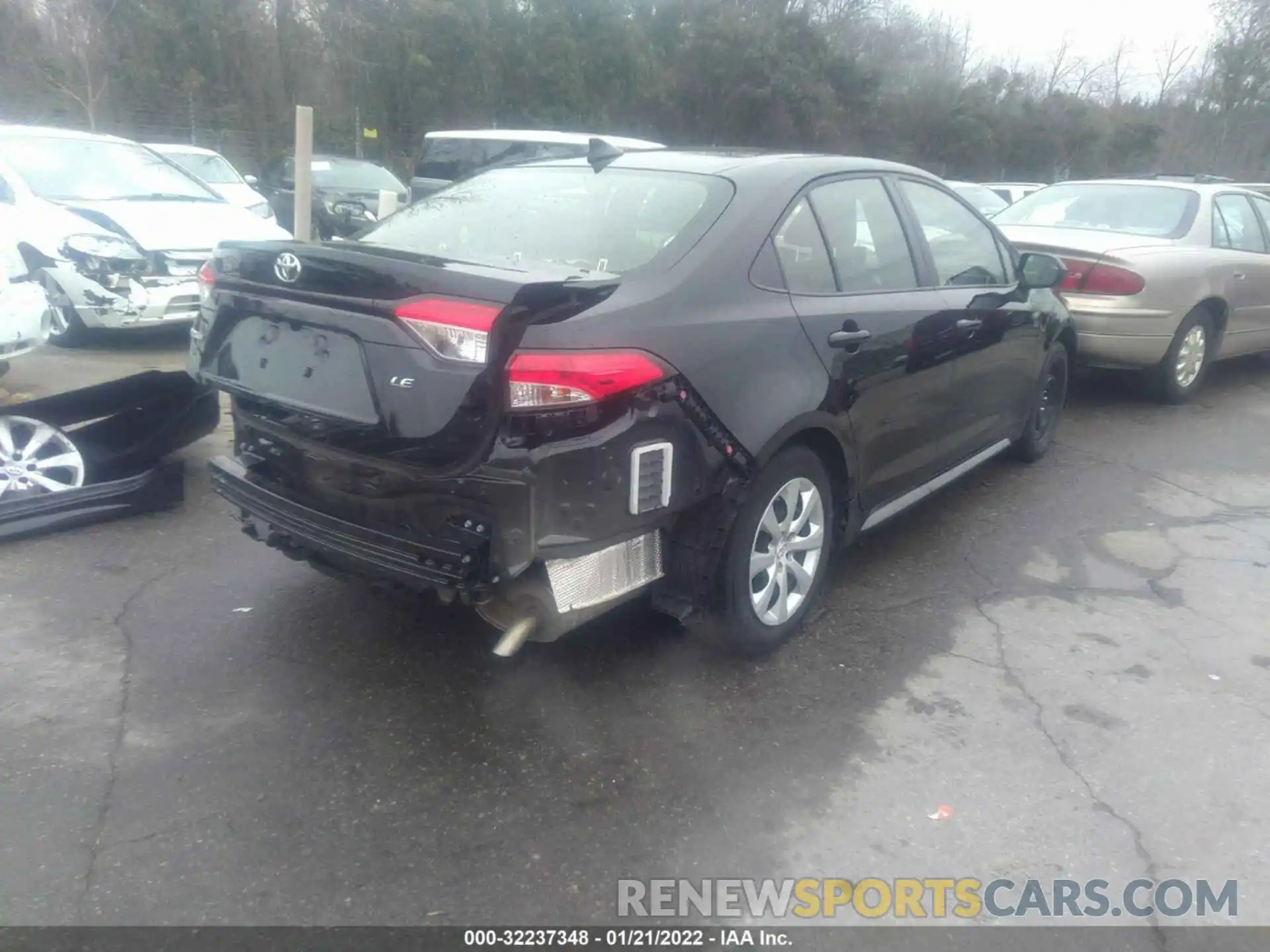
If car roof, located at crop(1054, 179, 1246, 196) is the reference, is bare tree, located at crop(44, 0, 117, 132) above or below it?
above

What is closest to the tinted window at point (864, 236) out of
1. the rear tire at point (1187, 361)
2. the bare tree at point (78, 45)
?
the rear tire at point (1187, 361)

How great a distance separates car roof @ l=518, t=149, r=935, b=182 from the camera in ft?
12.0

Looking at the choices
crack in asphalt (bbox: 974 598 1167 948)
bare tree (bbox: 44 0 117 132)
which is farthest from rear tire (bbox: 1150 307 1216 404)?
bare tree (bbox: 44 0 117 132)

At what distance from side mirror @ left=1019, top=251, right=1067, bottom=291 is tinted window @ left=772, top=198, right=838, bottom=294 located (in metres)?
1.85

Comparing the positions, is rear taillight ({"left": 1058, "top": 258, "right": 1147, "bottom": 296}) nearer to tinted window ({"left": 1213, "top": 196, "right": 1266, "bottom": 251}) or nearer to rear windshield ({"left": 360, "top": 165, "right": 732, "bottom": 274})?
tinted window ({"left": 1213, "top": 196, "right": 1266, "bottom": 251})

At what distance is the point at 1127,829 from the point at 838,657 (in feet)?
3.72

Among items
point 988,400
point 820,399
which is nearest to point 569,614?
point 820,399

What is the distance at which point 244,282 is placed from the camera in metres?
3.32

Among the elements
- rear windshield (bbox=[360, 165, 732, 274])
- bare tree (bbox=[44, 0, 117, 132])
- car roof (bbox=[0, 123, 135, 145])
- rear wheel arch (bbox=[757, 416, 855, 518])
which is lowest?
rear wheel arch (bbox=[757, 416, 855, 518])

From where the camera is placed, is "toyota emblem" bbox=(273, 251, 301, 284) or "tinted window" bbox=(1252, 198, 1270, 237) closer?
"toyota emblem" bbox=(273, 251, 301, 284)

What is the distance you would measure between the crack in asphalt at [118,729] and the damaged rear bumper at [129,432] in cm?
67

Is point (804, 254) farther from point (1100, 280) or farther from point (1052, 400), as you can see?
point (1100, 280)

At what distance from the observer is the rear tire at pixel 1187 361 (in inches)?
282

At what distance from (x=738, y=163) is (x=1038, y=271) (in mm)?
2119
